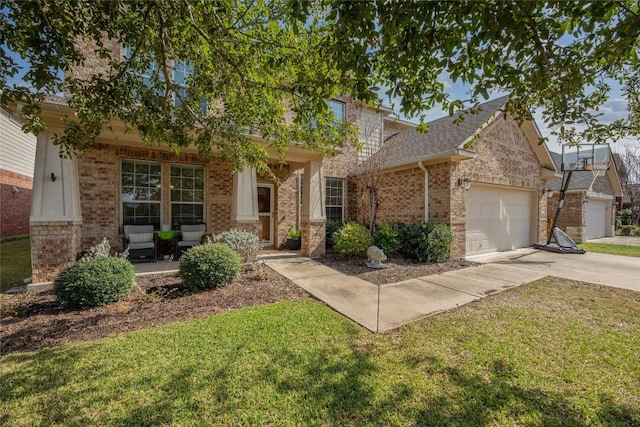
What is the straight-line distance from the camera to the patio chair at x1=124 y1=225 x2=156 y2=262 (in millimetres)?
7551

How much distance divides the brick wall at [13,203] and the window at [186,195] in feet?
31.8

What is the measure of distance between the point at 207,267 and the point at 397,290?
399cm

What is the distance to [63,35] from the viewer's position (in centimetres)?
303

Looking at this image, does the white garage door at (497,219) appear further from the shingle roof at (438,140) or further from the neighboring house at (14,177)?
the neighboring house at (14,177)

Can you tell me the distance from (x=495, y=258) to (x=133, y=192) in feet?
40.2

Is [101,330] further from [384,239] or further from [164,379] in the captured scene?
[384,239]

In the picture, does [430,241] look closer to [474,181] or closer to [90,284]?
[474,181]

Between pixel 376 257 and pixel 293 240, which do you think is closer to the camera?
pixel 376 257

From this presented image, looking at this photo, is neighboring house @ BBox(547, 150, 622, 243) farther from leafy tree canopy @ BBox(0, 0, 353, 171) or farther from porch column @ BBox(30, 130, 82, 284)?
porch column @ BBox(30, 130, 82, 284)

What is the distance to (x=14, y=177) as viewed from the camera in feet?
43.2

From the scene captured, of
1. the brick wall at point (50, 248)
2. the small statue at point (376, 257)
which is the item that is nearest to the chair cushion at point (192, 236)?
the brick wall at point (50, 248)

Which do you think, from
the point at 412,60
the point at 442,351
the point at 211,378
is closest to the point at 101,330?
the point at 211,378

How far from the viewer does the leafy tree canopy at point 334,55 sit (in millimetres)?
2486

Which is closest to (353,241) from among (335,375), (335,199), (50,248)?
(335,199)
